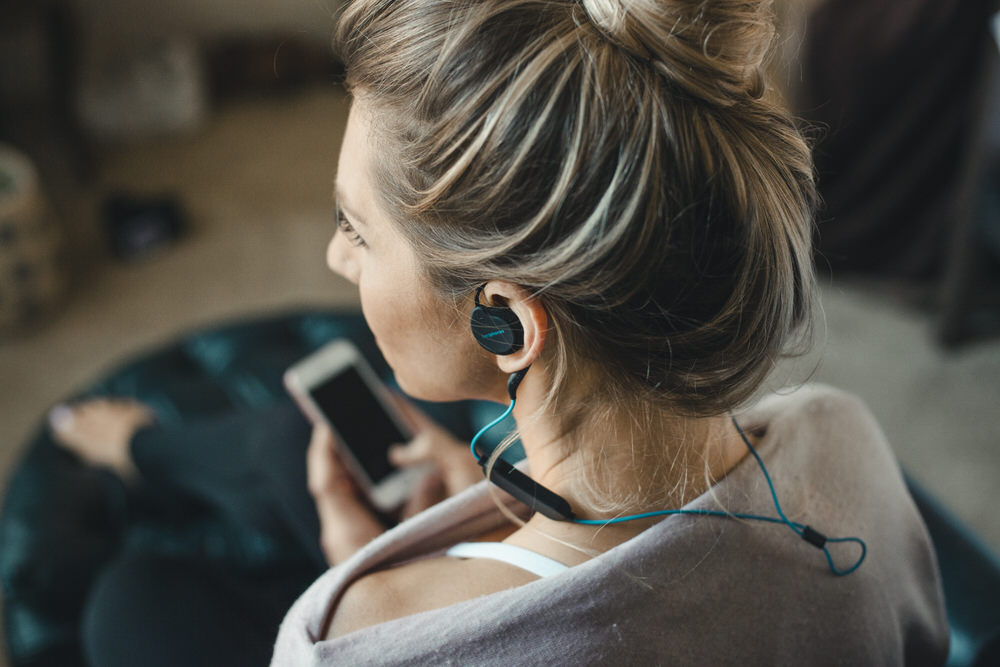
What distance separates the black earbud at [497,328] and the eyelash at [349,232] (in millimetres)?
118

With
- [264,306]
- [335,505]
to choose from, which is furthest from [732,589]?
[264,306]

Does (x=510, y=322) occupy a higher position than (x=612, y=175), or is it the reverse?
(x=612, y=175)

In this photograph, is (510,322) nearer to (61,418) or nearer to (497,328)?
(497,328)

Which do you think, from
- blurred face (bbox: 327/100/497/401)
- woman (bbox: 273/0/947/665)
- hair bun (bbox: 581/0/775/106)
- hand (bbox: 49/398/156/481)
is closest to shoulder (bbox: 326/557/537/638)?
woman (bbox: 273/0/947/665)

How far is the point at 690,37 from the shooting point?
0.50m

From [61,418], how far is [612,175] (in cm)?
110

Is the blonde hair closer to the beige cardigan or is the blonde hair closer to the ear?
the ear

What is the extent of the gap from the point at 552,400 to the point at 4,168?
5.16 ft

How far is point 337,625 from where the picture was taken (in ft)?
1.95

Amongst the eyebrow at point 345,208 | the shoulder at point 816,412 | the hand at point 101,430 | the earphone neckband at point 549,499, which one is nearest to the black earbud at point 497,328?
the earphone neckband at point 549,499

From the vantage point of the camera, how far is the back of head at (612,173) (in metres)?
0.48

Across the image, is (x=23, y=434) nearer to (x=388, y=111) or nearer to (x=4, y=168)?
(x=4, y=168)

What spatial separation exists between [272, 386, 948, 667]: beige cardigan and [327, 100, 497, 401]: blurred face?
0.35 ft

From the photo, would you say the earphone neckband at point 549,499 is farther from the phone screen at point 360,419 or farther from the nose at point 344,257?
the phone screen at point 360,419
